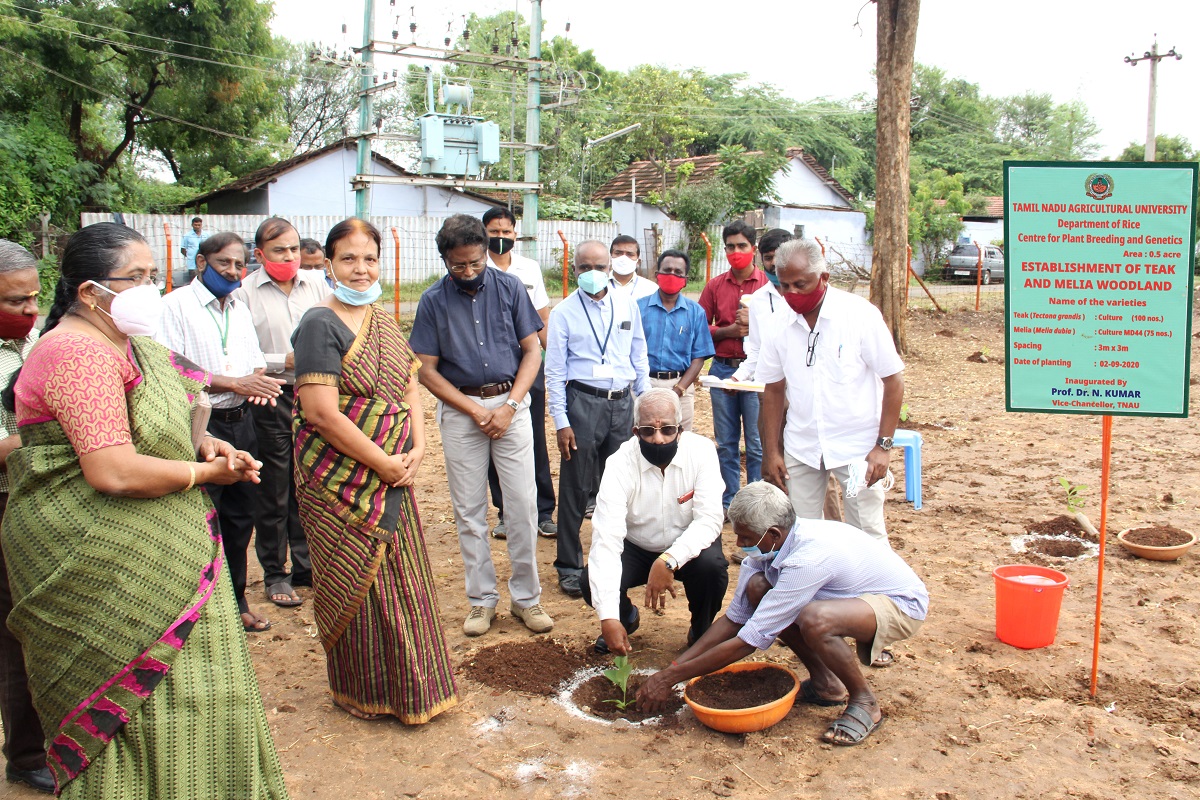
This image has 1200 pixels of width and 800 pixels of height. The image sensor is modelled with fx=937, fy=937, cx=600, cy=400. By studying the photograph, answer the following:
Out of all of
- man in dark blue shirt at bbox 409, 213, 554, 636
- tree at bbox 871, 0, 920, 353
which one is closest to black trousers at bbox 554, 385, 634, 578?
man in dark blue shirt at bbox 409, 213, 554, 636

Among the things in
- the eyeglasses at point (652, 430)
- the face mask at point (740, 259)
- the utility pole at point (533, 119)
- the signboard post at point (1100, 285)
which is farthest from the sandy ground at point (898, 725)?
the utility pole at point (533, 119)

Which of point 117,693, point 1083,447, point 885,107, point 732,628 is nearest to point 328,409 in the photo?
point 117,693

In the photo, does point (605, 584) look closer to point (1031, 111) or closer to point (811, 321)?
point (811, 321)

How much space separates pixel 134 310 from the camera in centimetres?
262

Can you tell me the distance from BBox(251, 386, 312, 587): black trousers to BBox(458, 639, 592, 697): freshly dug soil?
4.75ft

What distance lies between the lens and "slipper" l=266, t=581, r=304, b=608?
5.19 m

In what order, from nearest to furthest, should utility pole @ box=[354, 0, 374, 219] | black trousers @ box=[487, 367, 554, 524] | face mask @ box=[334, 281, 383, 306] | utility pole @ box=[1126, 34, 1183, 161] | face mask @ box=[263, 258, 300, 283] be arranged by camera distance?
face mask @ box=[334, 281, 383, 306] → face mask @ box=[263, 258, 300, 283] → black trousers @ box=[487, 367, 554, 524] → utility pole @ box=[354, 0, 374, 219] → utility pole @ box=[1126, 34, 1183, 161]

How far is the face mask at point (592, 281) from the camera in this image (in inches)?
216

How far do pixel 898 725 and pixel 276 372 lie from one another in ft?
11.8

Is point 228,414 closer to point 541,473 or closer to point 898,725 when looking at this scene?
point 541,473

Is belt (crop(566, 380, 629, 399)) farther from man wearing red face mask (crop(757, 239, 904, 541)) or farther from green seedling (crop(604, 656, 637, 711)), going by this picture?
green seedling (crop(604, 656, 637, 711))

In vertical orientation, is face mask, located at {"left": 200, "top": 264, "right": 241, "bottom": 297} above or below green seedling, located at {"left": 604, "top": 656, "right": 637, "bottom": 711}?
above

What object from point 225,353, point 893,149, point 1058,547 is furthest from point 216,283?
point 893,149

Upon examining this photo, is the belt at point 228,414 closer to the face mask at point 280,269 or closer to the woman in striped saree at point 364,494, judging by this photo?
the face mask at point 280,269
